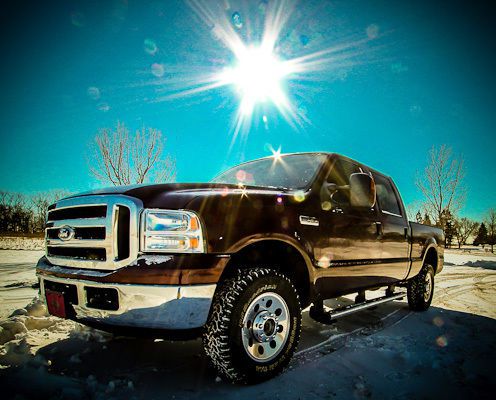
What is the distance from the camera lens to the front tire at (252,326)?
6.39 ft

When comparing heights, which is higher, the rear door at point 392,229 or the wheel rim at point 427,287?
the rear door at point 392,229

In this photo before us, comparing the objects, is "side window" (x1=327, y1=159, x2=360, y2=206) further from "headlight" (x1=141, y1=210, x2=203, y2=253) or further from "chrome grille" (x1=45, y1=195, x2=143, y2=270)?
"chrome grille" (x1=45, y1=195, x2=143, y2=270)

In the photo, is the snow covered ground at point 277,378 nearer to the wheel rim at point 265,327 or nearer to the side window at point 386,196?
the wheel rim at point 265,327

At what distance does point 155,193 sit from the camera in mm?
2070

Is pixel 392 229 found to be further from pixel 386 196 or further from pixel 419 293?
pixel 419 293

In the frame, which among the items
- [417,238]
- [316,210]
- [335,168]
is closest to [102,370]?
[316,210]

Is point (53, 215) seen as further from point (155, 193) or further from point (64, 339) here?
point (64, 339)

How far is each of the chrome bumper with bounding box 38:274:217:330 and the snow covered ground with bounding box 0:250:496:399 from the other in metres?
0.52

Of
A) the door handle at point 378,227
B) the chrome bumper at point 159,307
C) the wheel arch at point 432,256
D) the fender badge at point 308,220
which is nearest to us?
the chrome bumper at point 159,307

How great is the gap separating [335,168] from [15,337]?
3.64 m

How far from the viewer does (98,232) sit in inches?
79.5

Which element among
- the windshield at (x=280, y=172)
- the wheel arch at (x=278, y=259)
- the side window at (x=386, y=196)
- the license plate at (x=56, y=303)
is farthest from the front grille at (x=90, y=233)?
the side window at (x=386, y=196)

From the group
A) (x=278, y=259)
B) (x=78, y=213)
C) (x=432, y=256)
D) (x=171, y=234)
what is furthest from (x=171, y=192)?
(x=432, y=256)

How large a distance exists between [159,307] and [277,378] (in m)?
1.14
